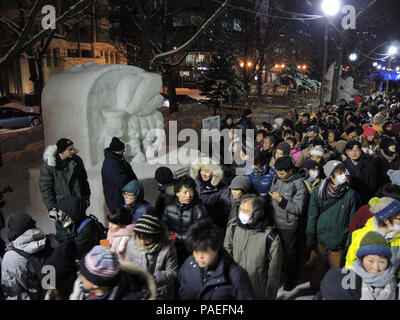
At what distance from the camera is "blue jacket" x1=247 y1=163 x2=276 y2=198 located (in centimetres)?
479

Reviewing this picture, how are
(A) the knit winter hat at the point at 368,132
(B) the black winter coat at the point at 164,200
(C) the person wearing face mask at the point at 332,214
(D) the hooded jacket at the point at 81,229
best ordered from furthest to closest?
(A) the knit winter hat at the point at 368,132 → (B) the black winter coat at the point at 164,200 → (C) the person wearing face mask at the point at 332,214 → (D) the hooded jacket at the point at 81,229

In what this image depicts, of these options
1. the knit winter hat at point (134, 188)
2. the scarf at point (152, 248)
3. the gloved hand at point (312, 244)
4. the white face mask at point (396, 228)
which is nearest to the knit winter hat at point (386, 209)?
the white face mask at point (396, 228)

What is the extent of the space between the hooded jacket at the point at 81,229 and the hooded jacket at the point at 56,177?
1467 millimetres

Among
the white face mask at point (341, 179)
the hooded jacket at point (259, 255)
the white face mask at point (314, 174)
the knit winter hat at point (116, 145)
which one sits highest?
the knit winter hat at point (116, 145)

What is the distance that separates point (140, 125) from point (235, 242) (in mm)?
4581

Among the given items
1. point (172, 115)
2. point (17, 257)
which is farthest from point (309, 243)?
point (172, 115)

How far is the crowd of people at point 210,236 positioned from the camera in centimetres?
268

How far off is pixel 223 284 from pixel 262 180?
2.33m

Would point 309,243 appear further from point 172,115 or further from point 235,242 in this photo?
point 172,115

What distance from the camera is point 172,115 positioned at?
56.1 ft

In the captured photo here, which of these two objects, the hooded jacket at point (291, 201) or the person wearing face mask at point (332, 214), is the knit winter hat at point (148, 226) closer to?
the hooded jacket at point (291, 201)

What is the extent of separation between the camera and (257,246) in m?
3.50

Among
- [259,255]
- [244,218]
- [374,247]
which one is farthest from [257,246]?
[374,247]

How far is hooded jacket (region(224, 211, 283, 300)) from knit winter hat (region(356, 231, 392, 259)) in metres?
0.90
